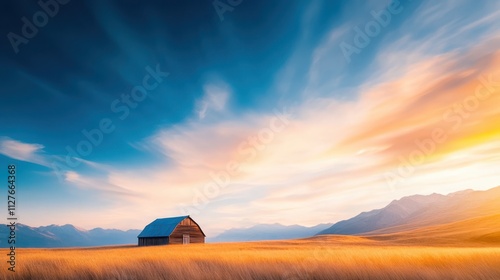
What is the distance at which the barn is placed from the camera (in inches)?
2234

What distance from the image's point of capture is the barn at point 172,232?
186 ft

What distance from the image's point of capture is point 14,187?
1349 centimetres

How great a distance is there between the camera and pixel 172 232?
5625cm

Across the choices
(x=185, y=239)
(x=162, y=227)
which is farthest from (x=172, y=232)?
(x=162, y=227)

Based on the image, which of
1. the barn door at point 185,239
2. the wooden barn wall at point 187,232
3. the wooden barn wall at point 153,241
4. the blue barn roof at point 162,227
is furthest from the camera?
the barn door at point 185,239

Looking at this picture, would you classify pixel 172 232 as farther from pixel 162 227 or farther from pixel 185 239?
pixel 162 227

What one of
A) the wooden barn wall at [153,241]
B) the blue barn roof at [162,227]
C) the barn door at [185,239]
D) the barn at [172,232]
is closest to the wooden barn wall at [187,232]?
the barn at [172,232]

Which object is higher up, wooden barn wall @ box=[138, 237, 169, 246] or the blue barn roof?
the blue barn roof

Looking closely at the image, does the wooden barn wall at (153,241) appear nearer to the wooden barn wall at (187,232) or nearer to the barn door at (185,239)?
the wooden barn wall at (187,232)

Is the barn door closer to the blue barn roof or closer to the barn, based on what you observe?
the barn

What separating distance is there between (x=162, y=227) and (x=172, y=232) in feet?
15.8

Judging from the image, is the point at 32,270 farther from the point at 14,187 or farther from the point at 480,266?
the point at 480,266

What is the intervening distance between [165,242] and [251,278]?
161 ft

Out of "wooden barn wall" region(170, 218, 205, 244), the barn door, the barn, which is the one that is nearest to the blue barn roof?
the barn
